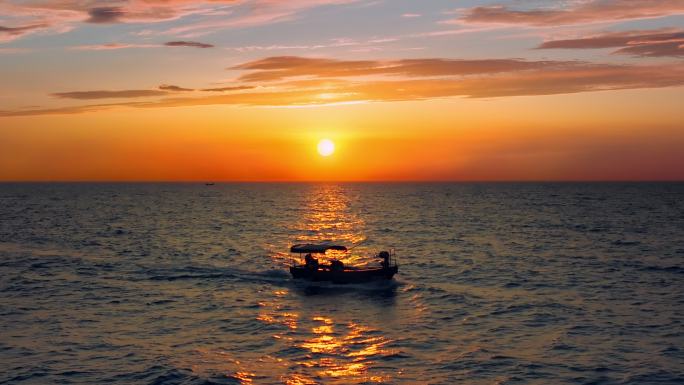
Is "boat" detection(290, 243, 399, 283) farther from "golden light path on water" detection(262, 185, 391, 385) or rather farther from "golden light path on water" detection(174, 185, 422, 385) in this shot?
"golden light path on water" detection(262, 185, 391, 385)

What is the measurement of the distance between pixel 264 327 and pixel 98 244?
56.7 m

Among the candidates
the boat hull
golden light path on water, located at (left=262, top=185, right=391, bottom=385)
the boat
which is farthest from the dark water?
the boat

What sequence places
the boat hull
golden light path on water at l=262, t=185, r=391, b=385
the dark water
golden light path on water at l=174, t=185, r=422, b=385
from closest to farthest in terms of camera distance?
golden light path on water at l=262, t=185, r=391, b=385 → golden light path on water at l=174, t=185, r=422, b=385 → the dark water → the boat hull

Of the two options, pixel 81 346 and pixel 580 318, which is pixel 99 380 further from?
pixel 580 318

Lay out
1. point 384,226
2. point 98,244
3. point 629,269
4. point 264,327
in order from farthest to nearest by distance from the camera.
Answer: point 384,226 < point 98,244 < point 629,269 < point 264,327

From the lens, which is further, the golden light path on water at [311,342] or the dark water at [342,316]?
the dark water at [342,316]

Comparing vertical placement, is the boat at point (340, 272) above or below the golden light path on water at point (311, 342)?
above

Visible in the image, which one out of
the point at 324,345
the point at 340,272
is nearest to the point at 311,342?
the point at 324,345

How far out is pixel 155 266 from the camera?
224 feet

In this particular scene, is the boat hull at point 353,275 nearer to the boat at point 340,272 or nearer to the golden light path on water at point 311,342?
the boat at point 340,272

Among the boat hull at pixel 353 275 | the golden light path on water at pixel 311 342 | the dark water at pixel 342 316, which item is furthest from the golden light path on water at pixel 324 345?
the boat hull at pixel 353 275

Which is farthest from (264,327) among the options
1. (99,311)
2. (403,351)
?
(99,311)

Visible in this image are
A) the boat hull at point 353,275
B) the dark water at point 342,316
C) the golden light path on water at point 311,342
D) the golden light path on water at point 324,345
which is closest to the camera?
the golden light path on water at point 324,345

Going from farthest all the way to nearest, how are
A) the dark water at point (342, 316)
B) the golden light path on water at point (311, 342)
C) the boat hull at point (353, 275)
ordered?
1. the boat hull at point (353, 275)
2. the dark water at point (342, 316)
3. the golden light path on water at point (311, 342)
